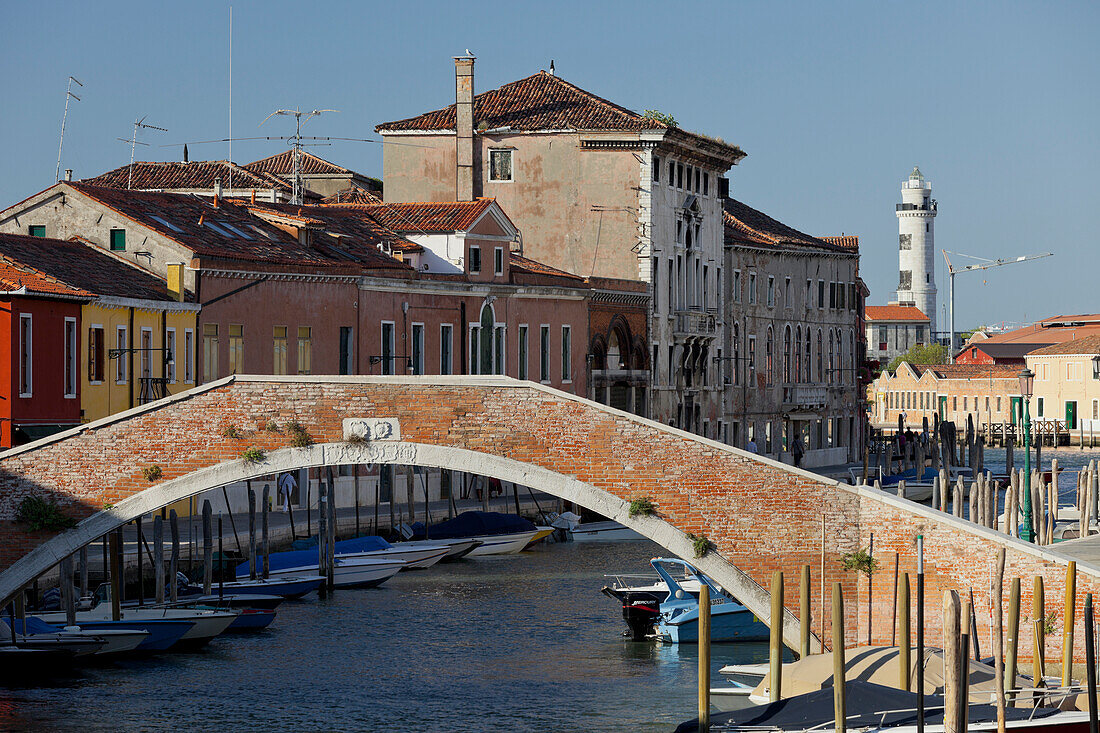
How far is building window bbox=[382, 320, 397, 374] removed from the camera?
33781mm

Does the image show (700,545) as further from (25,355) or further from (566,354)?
(566,354)

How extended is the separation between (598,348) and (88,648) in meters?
21.6

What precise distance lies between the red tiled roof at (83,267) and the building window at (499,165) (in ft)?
42.3

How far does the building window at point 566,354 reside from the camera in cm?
3931

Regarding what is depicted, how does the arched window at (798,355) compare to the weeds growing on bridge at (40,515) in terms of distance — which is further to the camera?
the arched window at (798,355)

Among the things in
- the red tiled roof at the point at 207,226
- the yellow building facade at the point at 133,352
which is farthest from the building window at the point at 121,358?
the red tiled roof at the point at 207,226

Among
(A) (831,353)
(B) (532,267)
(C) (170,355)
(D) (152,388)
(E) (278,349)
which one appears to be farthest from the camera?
(A) (831,353)

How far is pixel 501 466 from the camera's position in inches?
717

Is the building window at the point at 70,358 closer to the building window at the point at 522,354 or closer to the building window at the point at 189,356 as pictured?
the building window at the point at 189,356

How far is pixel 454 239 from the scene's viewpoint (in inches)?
1395

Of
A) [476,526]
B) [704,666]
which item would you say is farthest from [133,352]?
[704,666]

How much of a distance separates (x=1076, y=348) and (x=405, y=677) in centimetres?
5792

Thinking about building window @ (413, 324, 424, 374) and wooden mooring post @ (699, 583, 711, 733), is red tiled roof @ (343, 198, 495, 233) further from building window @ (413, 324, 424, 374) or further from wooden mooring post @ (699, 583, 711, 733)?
wooden mooring post @ (699, 583, 711, 733)

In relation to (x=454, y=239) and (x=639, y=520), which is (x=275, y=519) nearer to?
(x=454, y=239)
